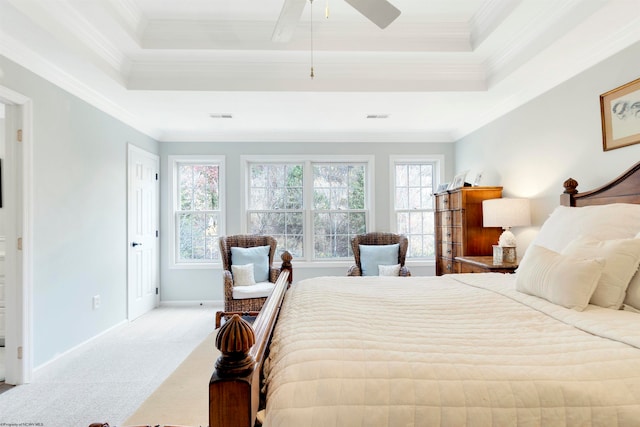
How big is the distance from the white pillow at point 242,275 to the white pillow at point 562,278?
3003mm

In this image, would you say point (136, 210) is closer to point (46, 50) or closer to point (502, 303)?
point (46, 50)

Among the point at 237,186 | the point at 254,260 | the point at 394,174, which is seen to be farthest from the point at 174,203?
the point at 394,174

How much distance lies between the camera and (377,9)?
1.77m

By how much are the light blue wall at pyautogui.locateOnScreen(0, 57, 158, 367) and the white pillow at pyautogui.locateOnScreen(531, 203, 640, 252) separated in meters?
3.67

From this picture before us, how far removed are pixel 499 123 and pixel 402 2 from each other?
78.0 inches

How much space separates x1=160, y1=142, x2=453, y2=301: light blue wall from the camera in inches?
193

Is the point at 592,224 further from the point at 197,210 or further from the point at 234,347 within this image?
the point at 197,210

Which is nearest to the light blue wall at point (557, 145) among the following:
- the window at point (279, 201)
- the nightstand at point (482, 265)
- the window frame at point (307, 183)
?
the nightstand at point (482, 265)

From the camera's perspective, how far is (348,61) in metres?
3.14

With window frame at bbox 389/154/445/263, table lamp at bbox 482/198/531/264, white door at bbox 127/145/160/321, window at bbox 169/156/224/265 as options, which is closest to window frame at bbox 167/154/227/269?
window at bbox 169/156/224/265

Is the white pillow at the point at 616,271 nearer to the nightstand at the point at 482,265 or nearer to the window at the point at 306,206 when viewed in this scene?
the nightstand at the point at 482,265

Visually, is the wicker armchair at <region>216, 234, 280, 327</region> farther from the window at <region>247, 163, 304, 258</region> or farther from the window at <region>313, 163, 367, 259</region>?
the window at <region>313, 163, 367, 259</region>

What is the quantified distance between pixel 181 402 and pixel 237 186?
378 cm

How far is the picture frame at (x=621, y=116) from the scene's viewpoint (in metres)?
2.20
